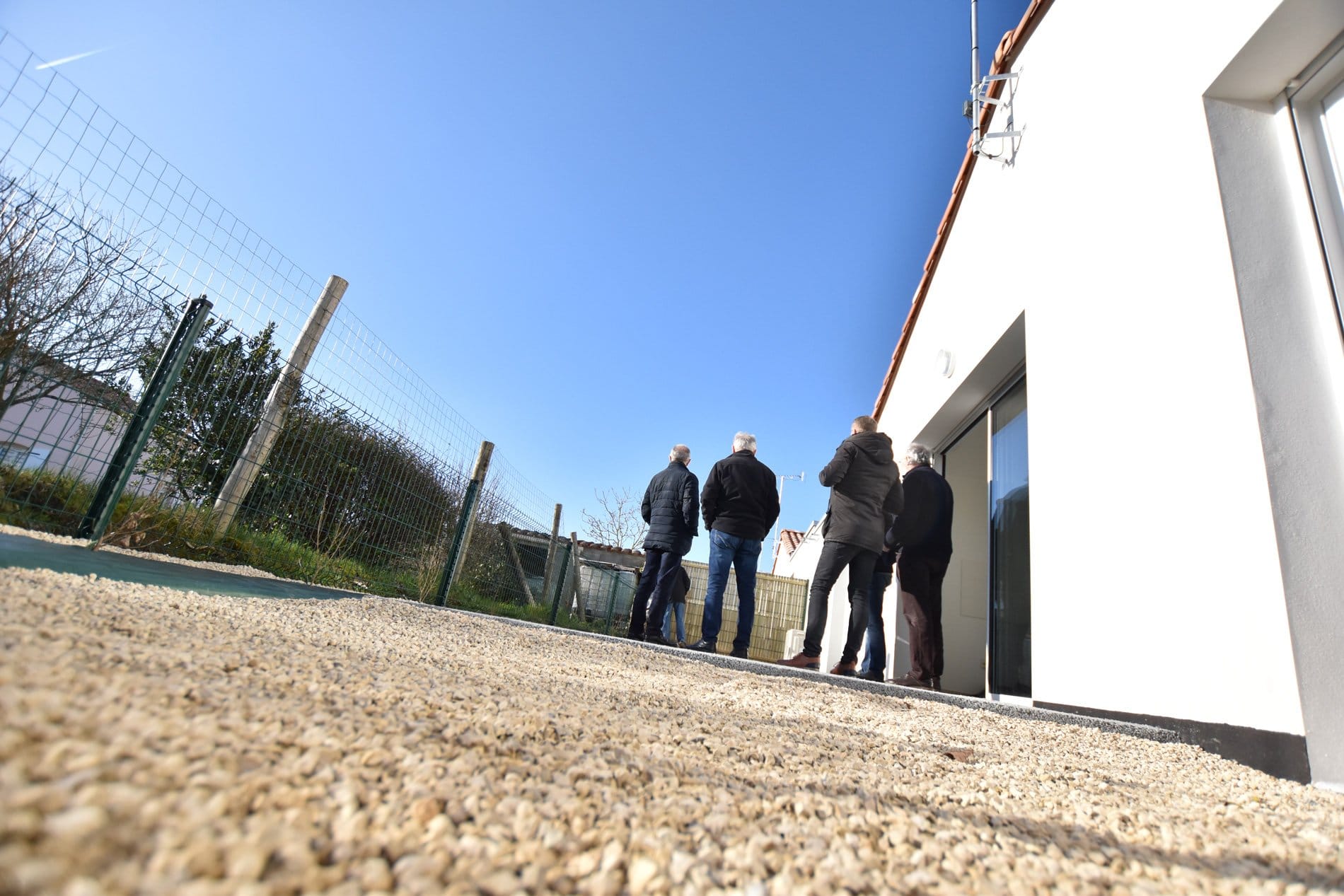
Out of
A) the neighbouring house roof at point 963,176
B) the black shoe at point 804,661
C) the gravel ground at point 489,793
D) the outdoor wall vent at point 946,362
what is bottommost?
the gravel ground at point 489,793

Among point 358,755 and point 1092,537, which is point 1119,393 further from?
point 358,755

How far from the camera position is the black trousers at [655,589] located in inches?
182

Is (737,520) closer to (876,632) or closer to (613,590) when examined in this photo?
(876,632)

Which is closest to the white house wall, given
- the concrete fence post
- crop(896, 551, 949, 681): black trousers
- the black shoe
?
crop(896, 551, 949, 681): black trousers

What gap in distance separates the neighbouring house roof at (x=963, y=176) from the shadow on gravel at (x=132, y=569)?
558 cm

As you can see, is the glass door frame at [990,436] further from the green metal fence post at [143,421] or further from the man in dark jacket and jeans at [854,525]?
the green metal fence post at [143,421]

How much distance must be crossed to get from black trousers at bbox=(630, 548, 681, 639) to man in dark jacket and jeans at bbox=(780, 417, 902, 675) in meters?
1.04

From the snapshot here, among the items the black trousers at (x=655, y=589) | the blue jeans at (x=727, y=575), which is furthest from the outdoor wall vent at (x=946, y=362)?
the black trousers at (x=655, y=589)

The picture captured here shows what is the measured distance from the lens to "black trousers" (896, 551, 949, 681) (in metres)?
3.75

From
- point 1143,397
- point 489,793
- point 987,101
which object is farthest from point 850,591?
point 987,101

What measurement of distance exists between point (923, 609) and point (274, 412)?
161 inches

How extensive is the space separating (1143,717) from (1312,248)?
5.53ft

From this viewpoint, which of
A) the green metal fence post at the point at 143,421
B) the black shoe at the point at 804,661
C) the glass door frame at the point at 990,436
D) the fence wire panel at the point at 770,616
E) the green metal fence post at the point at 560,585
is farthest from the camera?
the fence wire panel at the point at 770,616

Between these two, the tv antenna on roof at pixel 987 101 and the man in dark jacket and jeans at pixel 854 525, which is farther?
the tv antenna on roof at pixel 987 101
